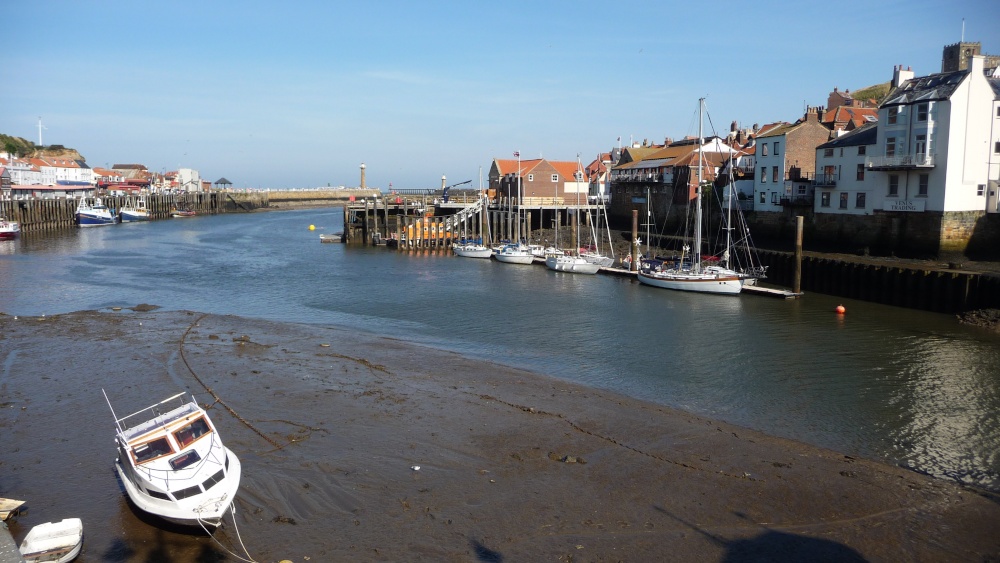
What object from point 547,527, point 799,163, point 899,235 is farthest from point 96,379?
point 799,163

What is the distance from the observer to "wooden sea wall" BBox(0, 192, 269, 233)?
83.3m

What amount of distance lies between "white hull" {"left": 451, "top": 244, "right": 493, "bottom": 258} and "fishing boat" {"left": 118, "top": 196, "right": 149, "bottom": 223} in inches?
2662

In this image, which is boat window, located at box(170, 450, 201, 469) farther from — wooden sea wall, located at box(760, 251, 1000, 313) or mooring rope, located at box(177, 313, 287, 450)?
wooden sea wall, located at box(760, 251, 1000, 313)

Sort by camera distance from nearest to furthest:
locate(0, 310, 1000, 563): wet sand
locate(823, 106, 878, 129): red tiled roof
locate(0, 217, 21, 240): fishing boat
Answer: locate(0, 310, 1000, 563): wet sand, locate(823, 106, 878, 129): red tiled roof, locate(0, 217, 21, 240): fishing boat

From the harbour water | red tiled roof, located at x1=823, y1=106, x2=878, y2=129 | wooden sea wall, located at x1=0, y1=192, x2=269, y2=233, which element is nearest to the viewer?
the harbour water

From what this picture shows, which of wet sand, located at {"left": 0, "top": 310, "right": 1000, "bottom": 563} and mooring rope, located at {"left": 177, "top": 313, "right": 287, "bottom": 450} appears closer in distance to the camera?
wet sand, located at {"left": 0, "top": 310, "right": 1000, "bottom": 563}

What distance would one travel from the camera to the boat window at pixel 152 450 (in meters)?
13.1

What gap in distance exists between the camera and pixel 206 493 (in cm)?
1244

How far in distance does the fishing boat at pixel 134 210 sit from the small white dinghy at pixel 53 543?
349 ft

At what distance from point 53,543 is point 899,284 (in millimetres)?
35764

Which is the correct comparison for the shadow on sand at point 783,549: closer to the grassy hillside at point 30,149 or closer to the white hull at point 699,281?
the white hull at point 699,281

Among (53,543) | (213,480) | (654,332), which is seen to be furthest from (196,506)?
(654,332)

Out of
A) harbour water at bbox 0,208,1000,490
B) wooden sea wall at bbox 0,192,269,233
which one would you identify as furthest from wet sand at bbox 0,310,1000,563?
wooden sea wall at bbox 0,192,269,233

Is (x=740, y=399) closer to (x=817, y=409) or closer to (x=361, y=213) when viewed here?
(x=817, y=409)
